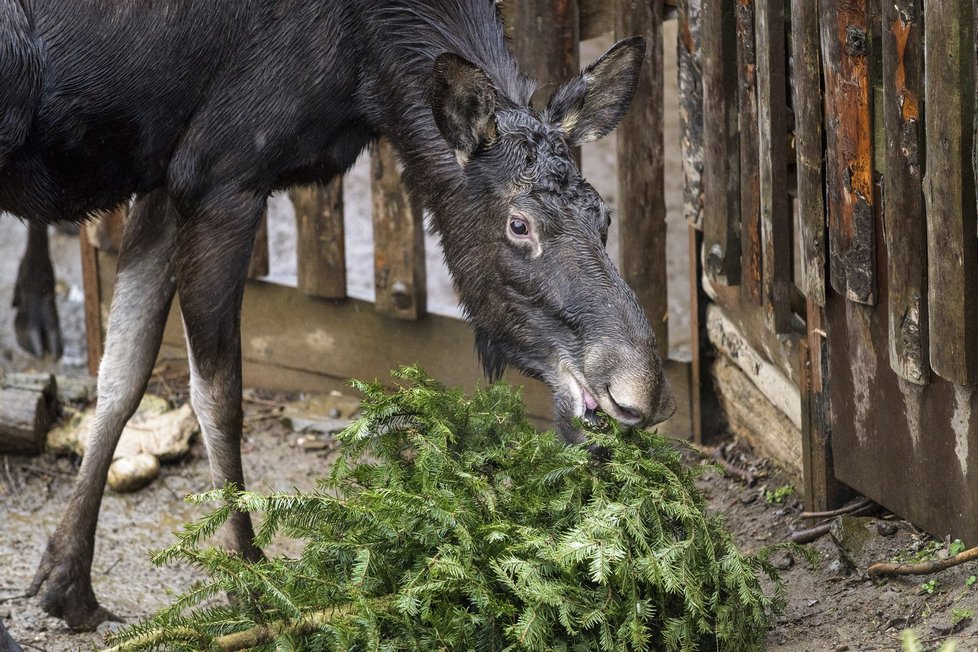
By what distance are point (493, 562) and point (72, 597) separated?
208cm

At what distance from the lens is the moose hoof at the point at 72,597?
4.63 meters

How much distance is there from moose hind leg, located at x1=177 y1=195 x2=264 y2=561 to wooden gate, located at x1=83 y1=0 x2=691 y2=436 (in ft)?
4.04

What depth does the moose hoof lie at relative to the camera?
15.2 ft

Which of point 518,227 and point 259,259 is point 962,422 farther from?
point 259,259

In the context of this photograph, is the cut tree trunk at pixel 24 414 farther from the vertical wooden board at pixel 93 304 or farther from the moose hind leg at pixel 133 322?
the moose hind leg at pixel 133 322

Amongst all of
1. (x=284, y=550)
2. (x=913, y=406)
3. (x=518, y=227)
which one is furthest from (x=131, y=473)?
(x=913, y=406)

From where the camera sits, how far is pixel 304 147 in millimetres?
4445

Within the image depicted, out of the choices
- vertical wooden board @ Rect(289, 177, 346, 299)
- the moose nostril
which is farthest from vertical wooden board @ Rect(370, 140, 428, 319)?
the moose nostril

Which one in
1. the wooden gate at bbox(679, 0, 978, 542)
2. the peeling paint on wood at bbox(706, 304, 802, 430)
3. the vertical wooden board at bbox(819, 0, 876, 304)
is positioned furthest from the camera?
the peeling paint on wood at bbox(706, 304, 802, 430)

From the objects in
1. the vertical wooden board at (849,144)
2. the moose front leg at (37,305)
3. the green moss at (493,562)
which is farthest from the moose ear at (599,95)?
the moose front leg at (37,305)

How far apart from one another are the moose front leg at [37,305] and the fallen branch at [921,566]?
17.9 feet

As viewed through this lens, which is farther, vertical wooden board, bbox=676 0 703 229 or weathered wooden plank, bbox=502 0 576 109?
weathered wooden plank, bbox=502 0 576 109

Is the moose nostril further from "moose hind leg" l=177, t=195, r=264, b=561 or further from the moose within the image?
"moose hind leg" l=177, t=195, r=264, b=561

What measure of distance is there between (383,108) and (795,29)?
4.86 ft
